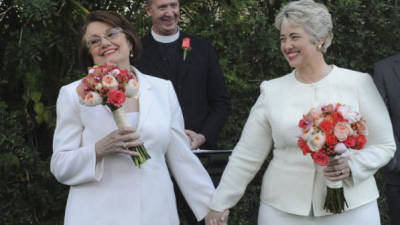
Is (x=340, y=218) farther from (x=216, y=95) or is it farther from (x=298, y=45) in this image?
(x=216, y=95)

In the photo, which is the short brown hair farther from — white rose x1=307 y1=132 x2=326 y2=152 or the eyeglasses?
white rose x1=307 y1=132 x2=326 y2=152

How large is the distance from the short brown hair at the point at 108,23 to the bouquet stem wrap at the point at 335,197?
1.52m

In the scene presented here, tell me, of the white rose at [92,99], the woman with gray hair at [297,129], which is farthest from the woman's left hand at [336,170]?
the white rose at [92,99]

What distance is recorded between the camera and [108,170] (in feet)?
13.0

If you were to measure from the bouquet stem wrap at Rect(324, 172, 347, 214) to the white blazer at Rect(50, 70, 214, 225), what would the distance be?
96 centimetres

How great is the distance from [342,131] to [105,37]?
155cm

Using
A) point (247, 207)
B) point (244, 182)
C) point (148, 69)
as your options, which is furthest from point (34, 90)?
point (244, 182)

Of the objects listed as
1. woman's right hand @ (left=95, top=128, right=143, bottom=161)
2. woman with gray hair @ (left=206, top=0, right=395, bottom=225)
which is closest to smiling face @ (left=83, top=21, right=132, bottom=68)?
woman's right hand @ (left=95, top=128, right=143, bottom=161)

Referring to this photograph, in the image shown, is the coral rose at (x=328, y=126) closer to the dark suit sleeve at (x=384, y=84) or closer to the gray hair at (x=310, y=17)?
the gray hair at (x=310, y=17)

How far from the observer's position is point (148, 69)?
539cm

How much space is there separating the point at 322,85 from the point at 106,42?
1349mm

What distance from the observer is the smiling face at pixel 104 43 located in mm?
4164

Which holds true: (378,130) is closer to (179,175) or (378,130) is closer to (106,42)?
(179,175)

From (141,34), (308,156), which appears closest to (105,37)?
(308,156)
